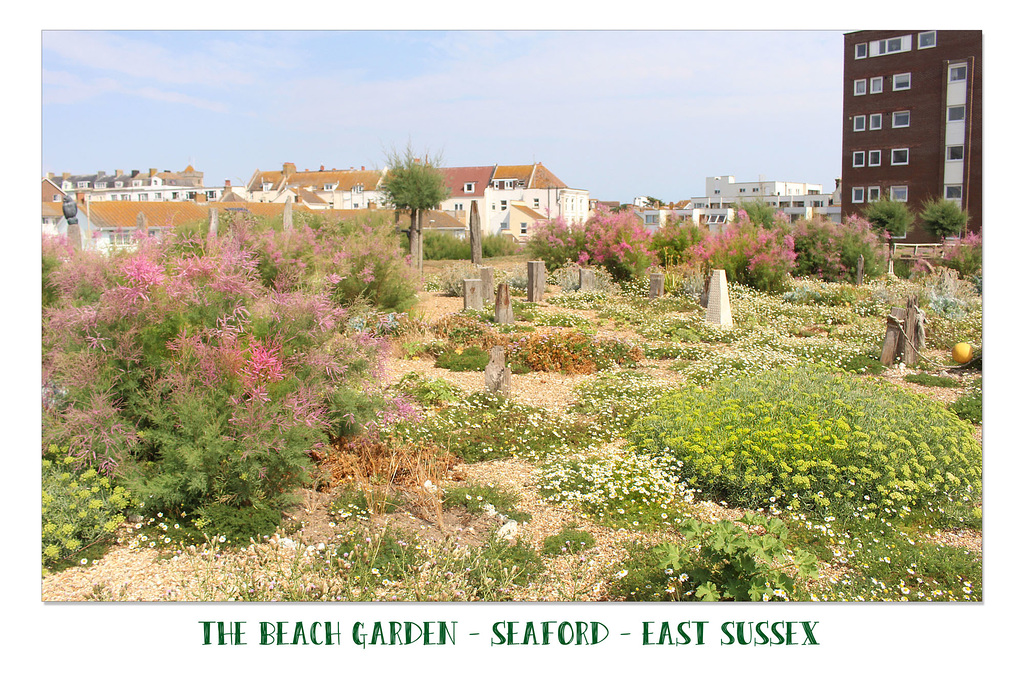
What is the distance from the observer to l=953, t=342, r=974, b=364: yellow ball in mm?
8555

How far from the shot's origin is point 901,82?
3631 centimetres

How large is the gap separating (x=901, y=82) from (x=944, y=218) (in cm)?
785

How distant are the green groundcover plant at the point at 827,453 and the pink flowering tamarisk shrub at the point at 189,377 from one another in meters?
2.23

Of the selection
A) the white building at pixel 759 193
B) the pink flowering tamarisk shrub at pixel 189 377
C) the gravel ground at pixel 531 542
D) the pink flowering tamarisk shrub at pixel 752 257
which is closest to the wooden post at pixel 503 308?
the gravel ground at pixel 531 542

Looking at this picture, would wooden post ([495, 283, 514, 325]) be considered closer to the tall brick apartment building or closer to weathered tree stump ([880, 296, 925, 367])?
weathered tree stump ([880, 296, 925, 367])

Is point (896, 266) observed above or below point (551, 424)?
above

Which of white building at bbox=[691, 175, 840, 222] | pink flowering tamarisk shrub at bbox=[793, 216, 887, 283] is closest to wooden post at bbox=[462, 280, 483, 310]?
pink flowering tamarisk shrub at bbox=[793, 216, 887, 283]

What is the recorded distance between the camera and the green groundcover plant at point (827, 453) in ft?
14.8

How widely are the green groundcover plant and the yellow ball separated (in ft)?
11.8

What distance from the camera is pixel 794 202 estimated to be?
231 feet

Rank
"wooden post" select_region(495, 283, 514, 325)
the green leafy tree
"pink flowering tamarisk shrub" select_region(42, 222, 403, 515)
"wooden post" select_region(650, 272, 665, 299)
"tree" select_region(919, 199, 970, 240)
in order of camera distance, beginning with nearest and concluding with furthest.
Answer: "pink flowering tamarisk shrub" select_region(42, 222, 403, 515)
"wooden post" select_region(495, 283, 514, 325)
"wooden post" select_region(650, 272, 665, 299)
"tree" select_region(919, 199, 970, 240)
the green leafy tree
